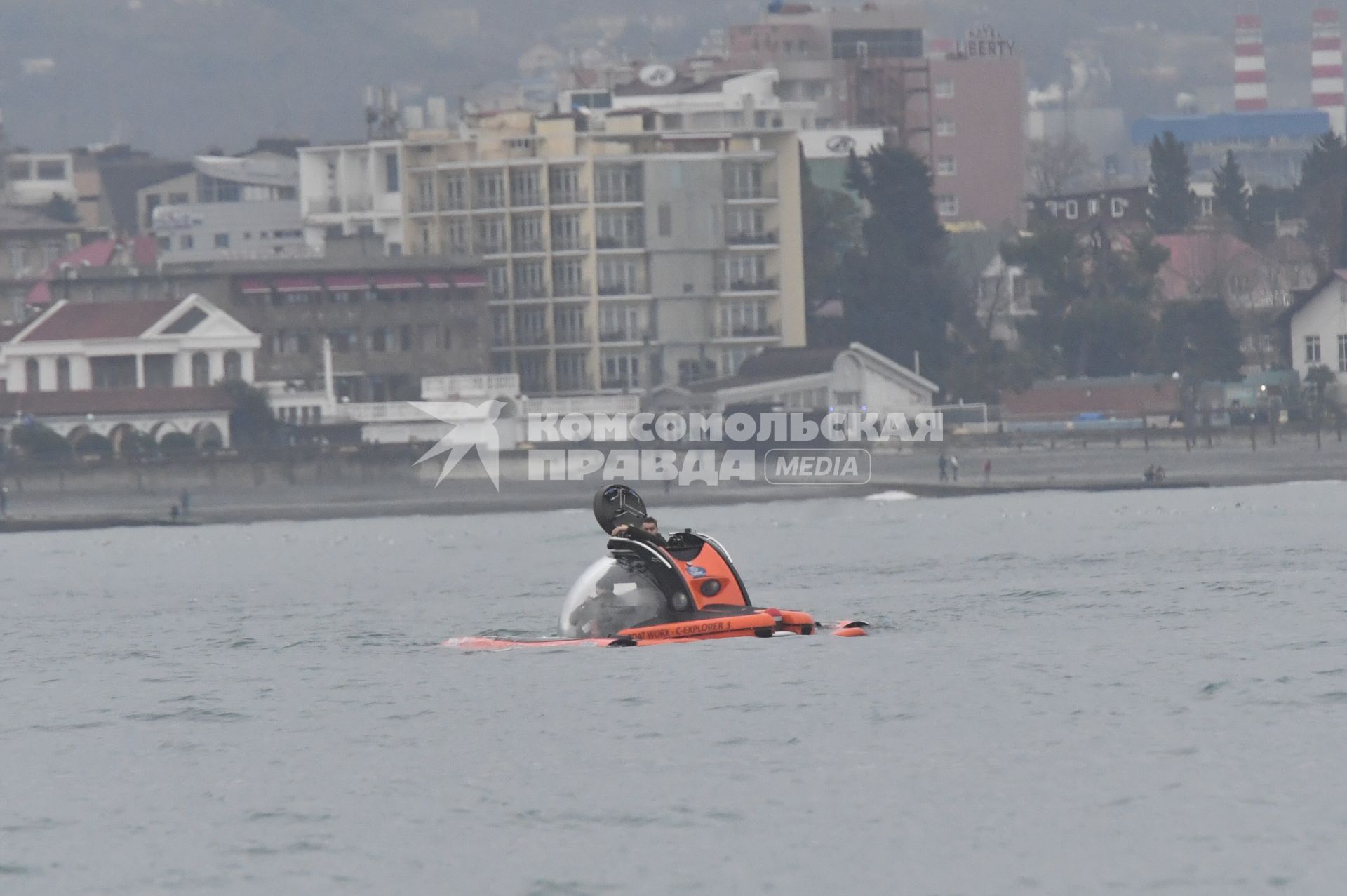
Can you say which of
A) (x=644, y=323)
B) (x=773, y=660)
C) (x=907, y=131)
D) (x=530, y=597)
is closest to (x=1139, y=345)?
(x=644, y=323)

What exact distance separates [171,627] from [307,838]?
21259mm

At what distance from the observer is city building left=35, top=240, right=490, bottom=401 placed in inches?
4604

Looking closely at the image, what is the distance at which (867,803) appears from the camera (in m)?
23.7

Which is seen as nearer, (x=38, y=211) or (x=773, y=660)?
(x=773, y=660)

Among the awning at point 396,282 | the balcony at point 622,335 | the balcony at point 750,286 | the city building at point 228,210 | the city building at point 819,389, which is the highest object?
the city building at point 228,210

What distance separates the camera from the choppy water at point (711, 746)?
2153 cm

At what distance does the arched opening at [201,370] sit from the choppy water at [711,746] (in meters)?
64.1

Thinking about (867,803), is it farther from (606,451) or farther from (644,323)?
(644,323)

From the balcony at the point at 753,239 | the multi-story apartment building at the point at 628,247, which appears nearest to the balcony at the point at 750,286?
the multi-story apartment building at the point at 628,247

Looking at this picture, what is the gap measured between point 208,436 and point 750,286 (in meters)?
30.8

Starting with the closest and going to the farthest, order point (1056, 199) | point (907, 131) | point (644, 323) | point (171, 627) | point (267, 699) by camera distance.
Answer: point (267, 699) → point (171, 627) → point (644, 323) → point (1056, 199) → point (907, 131)

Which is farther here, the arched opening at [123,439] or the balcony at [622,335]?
the balcony at [622,335]

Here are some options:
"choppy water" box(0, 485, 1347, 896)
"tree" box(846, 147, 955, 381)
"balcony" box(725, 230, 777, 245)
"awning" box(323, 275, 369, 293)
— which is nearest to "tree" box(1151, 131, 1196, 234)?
"tree" box(846, 147, 955, 381)

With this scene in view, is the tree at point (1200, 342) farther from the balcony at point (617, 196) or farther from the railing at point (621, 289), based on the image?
the balcony at point (617, 196)
